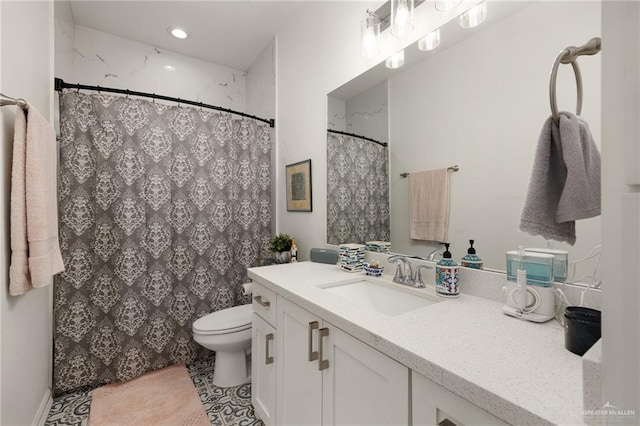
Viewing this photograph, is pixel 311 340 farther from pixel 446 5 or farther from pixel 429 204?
pixel 446 5

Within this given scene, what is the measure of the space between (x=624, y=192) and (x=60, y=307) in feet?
7.86

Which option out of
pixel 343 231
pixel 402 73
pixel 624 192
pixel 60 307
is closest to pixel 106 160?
pixel 60 307

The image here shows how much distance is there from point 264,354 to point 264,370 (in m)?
0.08

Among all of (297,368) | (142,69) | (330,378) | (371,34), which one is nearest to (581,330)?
(330,378)

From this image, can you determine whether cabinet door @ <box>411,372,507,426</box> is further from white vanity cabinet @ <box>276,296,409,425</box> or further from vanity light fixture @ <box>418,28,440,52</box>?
vanity light fixture @ <box>418,28,440,52</box>

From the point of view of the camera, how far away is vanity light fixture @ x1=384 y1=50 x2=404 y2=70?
132 cm

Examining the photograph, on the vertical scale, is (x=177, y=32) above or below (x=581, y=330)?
above

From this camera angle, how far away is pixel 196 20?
7.21 feet

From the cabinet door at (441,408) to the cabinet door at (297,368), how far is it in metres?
0.40

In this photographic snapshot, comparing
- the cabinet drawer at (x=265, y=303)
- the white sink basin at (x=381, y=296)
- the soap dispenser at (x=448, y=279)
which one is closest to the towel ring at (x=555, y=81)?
the soap dispenser at (x=448, y=279)

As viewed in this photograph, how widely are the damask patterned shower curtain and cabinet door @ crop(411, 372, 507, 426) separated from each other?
1.76 meters

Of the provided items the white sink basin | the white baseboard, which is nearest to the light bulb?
the white sink basin

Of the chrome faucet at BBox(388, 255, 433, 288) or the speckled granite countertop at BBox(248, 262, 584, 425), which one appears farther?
the chrome faucet at BBox(388, 255, 433, 288)

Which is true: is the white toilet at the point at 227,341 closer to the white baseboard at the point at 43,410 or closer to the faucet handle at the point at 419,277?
the white baseboard at the point at 43,410
